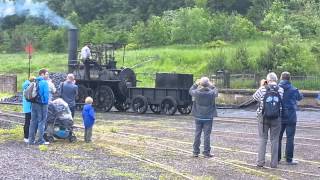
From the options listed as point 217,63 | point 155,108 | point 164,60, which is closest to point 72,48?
point 155,108

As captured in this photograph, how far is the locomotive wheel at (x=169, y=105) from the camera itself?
2645 cm

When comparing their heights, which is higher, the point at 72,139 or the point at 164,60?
the point at 164,60

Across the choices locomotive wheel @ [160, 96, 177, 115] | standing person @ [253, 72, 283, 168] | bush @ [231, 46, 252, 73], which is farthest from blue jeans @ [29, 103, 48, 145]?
bush @ [231, 46, 252, 73]

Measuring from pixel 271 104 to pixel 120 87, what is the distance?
1667 centimetres

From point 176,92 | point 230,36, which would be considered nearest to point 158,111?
point 176,92

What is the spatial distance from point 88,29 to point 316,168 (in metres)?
58.8

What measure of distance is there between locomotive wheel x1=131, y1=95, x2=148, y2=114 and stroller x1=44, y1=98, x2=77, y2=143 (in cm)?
1194

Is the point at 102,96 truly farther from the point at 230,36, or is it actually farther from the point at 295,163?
the point at 230,36

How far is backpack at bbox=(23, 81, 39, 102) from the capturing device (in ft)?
45.9

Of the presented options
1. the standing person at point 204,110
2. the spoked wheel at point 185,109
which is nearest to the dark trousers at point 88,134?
the standing person at point 204,110

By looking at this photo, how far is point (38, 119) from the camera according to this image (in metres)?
14.3

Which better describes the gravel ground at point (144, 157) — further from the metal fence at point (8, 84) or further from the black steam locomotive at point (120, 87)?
the metal fence at point (8, 84)

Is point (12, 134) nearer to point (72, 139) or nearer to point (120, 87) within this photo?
point (72, 139)

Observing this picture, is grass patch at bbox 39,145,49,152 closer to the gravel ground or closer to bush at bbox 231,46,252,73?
the gravel ground
